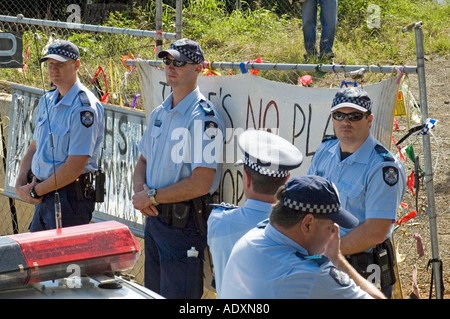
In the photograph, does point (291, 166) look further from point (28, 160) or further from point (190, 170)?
point (28, 160)

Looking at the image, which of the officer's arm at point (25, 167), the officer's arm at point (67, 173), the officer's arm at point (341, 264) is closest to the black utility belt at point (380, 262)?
the officer's arm at point (341, 264)

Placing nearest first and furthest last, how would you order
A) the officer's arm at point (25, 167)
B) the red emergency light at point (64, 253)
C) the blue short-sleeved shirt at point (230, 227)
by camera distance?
the red emergency light at point (64, 253) < the blue short-sleeved shirt at point (230, 227) < the officer's arm at point (25, 167)

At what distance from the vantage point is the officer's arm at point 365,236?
12.9 ft

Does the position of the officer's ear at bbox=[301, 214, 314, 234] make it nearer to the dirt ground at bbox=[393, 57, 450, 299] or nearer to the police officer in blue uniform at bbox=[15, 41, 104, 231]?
the dirt ground at bbox=[393, 57, 450, 299]

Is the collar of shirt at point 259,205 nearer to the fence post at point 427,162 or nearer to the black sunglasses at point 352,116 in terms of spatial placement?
the black sunglasses at point 352,116

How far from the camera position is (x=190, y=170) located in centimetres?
498

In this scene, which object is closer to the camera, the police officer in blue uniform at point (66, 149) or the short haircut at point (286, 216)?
the short haircut at point (286, 216)

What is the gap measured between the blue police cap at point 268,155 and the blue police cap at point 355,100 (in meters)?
0.35

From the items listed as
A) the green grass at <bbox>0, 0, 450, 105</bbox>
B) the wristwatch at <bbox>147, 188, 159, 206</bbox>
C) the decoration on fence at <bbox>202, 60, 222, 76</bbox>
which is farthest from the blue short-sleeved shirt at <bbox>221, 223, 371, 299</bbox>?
the green grass at <bbox>0, 0, 450, 105</bbox>

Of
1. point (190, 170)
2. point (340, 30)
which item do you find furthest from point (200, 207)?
point (340, 30)

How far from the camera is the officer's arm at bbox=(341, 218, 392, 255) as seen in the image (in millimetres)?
3924

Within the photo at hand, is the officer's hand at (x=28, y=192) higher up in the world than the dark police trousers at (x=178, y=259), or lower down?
higher up

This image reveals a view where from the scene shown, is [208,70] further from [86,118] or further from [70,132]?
[70,132]
